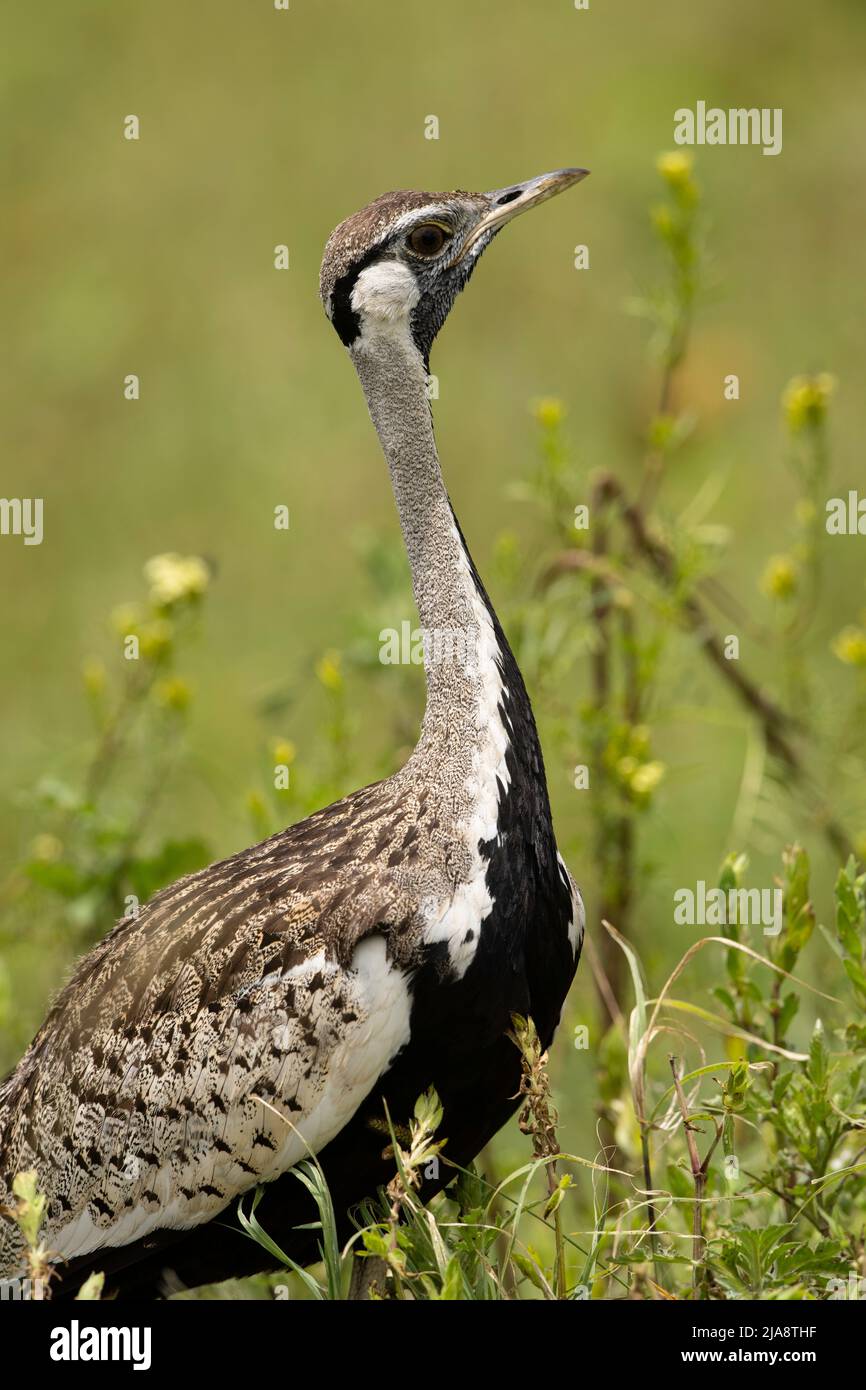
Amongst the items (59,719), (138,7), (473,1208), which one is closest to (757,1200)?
(473,1208)

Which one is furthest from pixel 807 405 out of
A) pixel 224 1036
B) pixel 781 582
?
pixel 224 1036

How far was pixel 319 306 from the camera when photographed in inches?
378

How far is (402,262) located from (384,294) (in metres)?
0.08

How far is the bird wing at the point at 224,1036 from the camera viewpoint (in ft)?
9.39

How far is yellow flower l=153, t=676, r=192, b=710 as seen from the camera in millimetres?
4543

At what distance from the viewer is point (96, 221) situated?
10625 millimetres

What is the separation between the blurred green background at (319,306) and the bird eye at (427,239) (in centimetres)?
380

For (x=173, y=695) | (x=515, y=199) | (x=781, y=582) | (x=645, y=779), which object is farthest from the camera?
(x=173, y=695)

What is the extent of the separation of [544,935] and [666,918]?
2704 millimetres

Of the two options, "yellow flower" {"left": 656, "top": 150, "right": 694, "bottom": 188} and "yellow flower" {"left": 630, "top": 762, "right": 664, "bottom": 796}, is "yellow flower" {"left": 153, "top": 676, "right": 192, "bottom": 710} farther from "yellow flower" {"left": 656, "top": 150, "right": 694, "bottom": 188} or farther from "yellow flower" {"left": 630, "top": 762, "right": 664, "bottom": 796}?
"yellow flower" {"left": 656, "top": 150, "right": 694, "bottom": 188}

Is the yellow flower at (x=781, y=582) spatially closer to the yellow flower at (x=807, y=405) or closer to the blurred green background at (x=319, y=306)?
the yellow flower at (x=807, y=405)

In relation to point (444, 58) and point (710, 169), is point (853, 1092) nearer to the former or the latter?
point (710, 169)

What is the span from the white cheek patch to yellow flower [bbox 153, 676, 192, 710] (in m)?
1.69

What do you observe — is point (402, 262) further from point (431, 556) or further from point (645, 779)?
point (645, 779)
